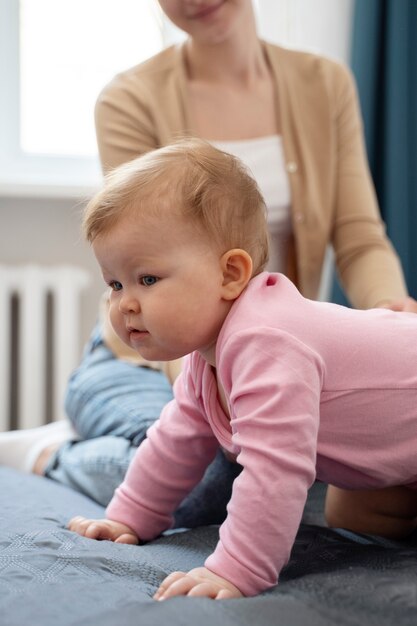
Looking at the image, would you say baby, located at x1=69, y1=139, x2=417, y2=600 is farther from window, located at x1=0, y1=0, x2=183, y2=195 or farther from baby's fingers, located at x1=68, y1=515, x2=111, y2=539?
window, located at x1=0, y1=0, x2=183, y2=195

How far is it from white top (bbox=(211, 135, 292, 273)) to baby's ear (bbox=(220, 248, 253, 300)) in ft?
2.40

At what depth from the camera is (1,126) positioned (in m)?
2.53

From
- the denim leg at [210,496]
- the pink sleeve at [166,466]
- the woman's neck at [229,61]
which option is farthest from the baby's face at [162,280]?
the woman's neck at [229,61]

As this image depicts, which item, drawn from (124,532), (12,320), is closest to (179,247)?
(124,532)

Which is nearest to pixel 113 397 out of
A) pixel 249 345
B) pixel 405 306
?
pixel 405 306

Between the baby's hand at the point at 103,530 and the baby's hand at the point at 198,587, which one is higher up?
the baby's hand at the point at 198,587

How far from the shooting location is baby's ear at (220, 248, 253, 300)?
0.93 metres

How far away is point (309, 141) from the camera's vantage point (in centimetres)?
171

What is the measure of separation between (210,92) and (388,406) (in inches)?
38.4

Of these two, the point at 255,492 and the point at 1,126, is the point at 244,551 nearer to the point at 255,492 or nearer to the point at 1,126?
the point at 255,492

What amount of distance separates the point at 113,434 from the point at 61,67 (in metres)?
1.53

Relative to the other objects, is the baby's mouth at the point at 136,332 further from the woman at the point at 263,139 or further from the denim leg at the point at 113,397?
the woman at the point at 263,139

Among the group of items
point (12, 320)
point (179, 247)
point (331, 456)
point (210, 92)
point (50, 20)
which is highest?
point (50, 20)

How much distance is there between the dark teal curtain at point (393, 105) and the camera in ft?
7.49
